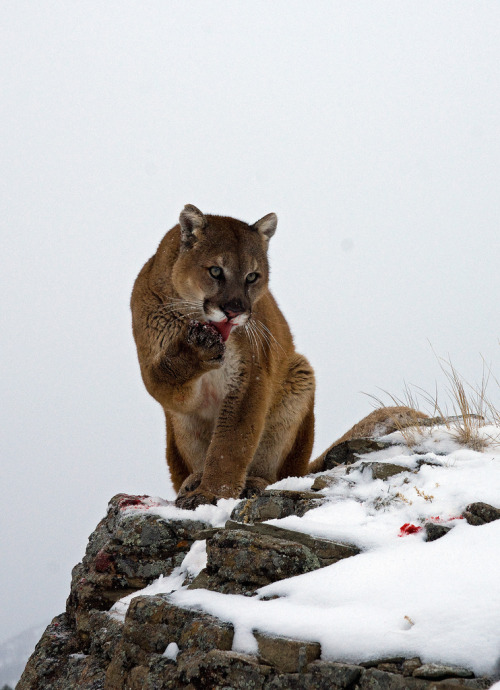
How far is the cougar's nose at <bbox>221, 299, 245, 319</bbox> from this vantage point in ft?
23.2

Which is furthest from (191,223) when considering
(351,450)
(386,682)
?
(386,682)

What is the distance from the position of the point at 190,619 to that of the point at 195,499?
2.52 metres

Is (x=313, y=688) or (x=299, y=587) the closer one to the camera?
(x=313, y=688)

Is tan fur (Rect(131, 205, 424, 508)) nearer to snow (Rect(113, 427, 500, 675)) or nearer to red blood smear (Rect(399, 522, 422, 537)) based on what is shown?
snow (Rect(113, 427, 500, 675))

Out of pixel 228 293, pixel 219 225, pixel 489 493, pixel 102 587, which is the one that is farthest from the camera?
pixel 219 225

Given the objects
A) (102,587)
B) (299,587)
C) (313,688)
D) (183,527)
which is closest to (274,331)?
(183,527)

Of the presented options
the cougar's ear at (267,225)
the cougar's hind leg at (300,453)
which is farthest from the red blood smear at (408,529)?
the cougar's ear at (267,225)

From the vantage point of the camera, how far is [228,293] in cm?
729

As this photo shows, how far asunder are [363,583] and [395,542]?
0.60 m

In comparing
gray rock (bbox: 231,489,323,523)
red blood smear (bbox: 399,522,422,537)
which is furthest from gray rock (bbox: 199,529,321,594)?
gray rock (bbox: 231,489,323,523)

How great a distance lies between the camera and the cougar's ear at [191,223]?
7645 millimetres

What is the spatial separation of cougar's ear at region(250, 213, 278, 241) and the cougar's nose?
1511mm

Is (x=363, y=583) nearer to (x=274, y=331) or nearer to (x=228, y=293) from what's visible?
(x=228, y=293)

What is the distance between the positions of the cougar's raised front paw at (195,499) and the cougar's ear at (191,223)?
8.58 feet
